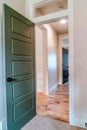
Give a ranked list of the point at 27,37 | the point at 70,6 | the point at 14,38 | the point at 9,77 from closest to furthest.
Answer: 1. the point at 9,77
2. the point at 14,38
3. the point at 70,6
4. the point at 27,37

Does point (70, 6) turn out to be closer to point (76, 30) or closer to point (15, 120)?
point (76, 30)

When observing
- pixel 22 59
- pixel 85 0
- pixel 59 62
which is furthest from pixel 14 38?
pixel 59 62

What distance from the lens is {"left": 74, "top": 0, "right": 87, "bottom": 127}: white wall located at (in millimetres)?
2090

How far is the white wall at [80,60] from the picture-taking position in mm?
2090

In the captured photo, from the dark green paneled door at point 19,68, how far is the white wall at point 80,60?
919 millimetres

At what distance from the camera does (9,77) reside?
1.89m

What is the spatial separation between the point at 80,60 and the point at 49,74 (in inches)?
103

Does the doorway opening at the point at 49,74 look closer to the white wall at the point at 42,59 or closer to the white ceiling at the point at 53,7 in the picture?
the white wall at the point at 42,59

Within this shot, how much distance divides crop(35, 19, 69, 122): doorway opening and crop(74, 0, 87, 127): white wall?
48 centimetres

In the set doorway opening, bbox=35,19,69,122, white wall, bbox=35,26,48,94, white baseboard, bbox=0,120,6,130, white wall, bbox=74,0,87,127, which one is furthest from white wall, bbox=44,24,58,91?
white baseboard, bbox=0,120,6,130

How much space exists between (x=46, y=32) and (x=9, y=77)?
2.91 metres

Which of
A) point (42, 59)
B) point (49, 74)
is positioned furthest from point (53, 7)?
point (49, 74)

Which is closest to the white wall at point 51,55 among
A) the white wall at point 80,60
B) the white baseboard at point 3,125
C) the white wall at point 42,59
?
the white wall at point 42,59

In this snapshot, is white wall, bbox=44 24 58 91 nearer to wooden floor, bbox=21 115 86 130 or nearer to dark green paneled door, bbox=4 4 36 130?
dark green paneled door, bbox=4 4 36 130
